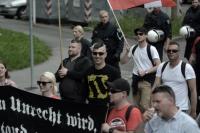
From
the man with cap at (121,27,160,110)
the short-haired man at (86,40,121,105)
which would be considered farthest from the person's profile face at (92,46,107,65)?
the man with cap at (121,27,160,110)

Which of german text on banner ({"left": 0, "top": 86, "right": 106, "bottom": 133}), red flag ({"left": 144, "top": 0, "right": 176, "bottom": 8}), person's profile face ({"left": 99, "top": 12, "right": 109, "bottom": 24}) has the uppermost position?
red flag ({"left": 144, "top": 0, "right": 176, "bottom": 8})

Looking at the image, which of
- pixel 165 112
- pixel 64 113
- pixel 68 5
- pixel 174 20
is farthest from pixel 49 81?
pixel 68 5

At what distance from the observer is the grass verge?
17703 mm

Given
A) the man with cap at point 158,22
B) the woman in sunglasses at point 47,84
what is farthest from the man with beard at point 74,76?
the man with cap at point 158,22

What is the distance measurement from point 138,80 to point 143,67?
230 millimetres

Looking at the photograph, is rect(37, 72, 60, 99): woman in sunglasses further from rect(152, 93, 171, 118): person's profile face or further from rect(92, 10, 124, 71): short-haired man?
rect(92, 10, 124, 71): short-haired man

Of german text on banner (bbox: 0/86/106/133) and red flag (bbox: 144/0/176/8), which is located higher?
red flag (bbox: 144/0/176/8)

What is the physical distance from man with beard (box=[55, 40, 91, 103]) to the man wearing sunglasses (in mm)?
1024

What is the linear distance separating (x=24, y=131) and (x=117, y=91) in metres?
1.61

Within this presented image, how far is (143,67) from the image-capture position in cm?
1023

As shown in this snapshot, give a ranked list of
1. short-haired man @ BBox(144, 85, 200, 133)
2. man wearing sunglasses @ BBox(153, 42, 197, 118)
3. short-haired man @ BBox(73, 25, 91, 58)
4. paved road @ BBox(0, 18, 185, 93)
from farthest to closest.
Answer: paved road @ BBox(0, 18, 185, 93) → short-haired man @ BBox(73, 25, 91, 58) → man wearing sunglasses @ BBox(153, 42, 197, 118) → short-haired man @ BBox(144, 85, 200, 133)

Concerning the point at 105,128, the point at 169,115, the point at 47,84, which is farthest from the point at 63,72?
the point at 169,115

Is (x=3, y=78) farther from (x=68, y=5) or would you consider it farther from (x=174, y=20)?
(x=68, y=5)

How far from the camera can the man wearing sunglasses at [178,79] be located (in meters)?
8.61
